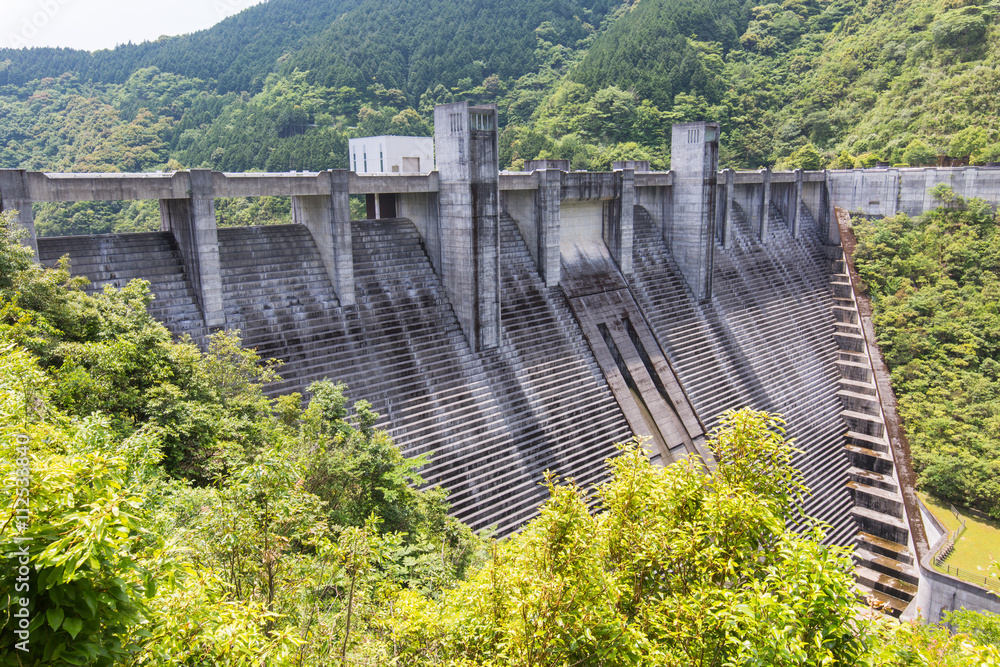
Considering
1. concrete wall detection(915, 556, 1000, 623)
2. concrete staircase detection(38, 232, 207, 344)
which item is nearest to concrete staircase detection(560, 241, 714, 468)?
concrete wall detection(915, 556, 1000, 623)

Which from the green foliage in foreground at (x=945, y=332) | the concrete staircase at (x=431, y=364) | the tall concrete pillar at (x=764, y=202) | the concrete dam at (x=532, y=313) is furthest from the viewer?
the tall concrete pillar at (x=764, y=202)

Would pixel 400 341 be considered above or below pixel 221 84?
below

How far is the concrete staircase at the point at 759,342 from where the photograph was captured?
2891 cm

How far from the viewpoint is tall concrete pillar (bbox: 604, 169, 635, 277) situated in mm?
28828

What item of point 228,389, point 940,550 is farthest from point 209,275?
point 940,550

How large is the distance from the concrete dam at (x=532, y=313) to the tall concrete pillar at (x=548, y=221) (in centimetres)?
8

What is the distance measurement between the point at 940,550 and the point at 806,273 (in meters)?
18.1

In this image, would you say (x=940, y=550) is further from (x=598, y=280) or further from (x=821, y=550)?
(x=821, y=550)

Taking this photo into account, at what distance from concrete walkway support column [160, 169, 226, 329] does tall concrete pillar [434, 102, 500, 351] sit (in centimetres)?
755

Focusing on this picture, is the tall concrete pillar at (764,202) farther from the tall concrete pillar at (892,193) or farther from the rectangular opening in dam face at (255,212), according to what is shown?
the rectangular opening in dam face at (255,212)

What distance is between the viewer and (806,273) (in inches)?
1555

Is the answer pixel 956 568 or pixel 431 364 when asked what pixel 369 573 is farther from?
pixel 956 568

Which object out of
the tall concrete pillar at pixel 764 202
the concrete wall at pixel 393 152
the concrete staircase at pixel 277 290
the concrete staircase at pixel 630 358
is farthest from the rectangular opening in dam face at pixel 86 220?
the tall concrete pillar at pixel 764 202

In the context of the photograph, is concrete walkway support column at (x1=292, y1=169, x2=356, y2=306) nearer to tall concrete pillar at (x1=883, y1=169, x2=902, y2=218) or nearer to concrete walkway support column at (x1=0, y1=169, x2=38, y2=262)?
concrete walkway support column at (x1=0, y1=169, x2=38, y2=262)
